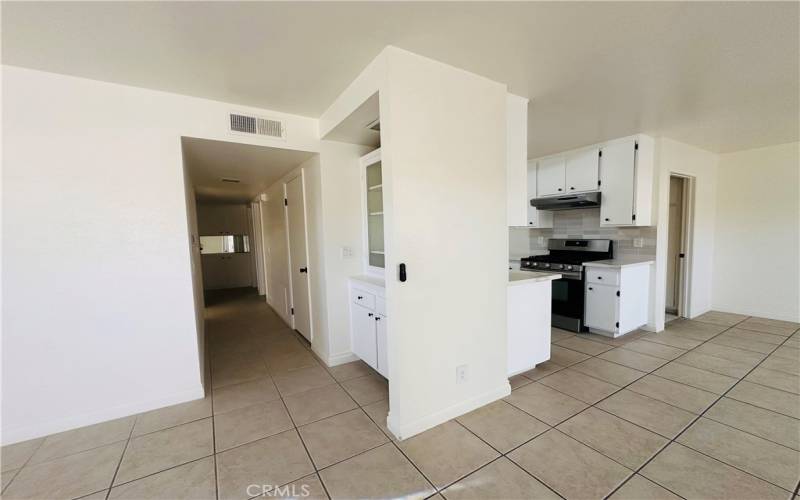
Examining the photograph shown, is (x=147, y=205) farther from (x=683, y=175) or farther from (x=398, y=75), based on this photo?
(x=683, y=175)

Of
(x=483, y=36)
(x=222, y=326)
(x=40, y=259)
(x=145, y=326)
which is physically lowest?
Answer: (x=222, y=326)

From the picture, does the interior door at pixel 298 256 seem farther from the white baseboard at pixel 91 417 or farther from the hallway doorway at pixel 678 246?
the hallway doorway at pixel 678 246

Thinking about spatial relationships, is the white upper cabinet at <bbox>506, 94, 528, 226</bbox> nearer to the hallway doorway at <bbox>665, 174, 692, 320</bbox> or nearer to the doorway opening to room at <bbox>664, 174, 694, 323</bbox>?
the doorway opening to room at <bbox>664, 174, 694, 323</bbox>

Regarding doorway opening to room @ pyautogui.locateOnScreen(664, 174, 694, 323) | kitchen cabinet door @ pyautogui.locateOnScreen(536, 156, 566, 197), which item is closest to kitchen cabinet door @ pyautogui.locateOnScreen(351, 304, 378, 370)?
kitchen cabinet door @ pyautogui.locateOnScreen(536, 156, 566, 197)

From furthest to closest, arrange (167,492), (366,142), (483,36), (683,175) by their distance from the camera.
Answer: (683,175), (366,142), (483,36), (167,492)

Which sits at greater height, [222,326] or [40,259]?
→ [40,259]

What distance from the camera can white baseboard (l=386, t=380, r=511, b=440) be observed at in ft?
6.44

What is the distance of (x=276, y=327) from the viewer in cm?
441

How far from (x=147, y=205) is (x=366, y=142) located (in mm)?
1835

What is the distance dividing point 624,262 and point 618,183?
95cm

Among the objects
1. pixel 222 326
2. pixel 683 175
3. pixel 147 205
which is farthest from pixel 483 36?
pixel 222 326

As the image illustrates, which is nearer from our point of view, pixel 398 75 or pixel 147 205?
pixel 398 75

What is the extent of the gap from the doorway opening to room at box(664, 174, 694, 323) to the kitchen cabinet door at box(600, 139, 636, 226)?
1049mm

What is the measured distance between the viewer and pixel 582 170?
4051 millimetres
